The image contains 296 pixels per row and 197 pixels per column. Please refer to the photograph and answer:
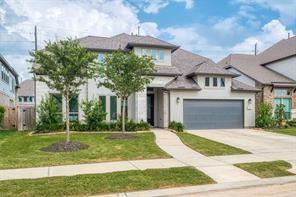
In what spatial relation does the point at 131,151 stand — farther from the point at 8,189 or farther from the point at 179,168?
the point at 8,189

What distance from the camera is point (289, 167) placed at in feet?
31.8

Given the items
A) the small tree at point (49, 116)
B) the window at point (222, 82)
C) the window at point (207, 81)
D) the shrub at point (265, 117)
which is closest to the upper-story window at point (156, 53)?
the window at point (207, 81)

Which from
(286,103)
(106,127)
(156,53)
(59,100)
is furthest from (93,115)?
(286,103)

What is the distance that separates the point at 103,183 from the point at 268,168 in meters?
5.22

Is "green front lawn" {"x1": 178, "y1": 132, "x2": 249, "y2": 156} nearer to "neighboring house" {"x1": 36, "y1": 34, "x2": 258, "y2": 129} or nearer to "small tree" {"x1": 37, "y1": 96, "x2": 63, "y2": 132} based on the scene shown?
"neighboring house" {"x1": 36, "y1": 34, "x2": 258, "y2": 129}

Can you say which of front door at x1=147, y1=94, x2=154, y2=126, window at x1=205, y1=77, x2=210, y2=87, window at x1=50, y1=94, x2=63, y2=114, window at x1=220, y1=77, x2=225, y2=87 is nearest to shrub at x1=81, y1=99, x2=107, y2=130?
window at x1=50, y1=94, x2=63, y2=114

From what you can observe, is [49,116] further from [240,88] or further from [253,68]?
[253,68]

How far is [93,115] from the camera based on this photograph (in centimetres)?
1928

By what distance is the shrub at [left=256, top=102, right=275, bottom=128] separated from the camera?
2311 centimetres

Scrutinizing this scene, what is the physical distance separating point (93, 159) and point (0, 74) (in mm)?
21930

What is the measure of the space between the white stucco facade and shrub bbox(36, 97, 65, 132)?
68.2 ft

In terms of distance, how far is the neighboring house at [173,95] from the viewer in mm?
21453

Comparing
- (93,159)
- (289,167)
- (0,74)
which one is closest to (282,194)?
(289,167)

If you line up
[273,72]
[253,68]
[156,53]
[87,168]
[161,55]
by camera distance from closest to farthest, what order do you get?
[87,168] → [156,53] → [161,55] → [253,68] → [273,72]
